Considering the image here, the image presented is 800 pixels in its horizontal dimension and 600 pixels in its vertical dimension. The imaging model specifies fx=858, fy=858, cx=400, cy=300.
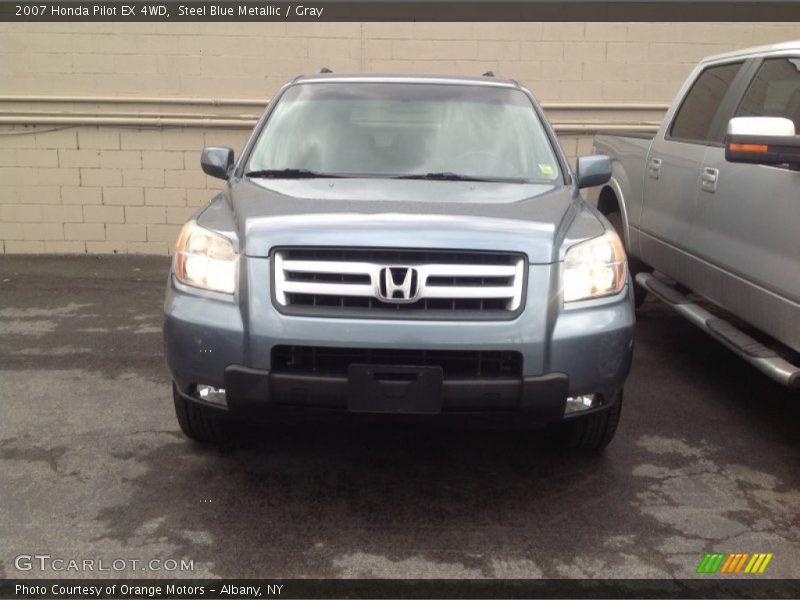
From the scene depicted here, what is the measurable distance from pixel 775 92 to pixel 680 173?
793 mm

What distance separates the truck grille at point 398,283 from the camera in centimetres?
329

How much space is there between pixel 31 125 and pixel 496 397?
25.1 feet

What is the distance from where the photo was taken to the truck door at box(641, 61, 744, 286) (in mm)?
5156

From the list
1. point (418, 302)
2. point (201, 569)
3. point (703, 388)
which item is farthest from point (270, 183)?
point (703, 388)

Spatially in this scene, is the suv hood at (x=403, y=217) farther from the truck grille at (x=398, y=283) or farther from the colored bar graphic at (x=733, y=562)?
the colored bar graphic at (x=733, y=562)

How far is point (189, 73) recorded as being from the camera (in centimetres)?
912

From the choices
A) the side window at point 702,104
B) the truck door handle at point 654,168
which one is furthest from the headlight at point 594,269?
the truck door handle at point 654,168

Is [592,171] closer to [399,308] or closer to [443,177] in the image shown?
[443,177]

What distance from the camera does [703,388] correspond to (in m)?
5.26

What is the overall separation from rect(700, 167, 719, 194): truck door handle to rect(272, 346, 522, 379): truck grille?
2.13 metres

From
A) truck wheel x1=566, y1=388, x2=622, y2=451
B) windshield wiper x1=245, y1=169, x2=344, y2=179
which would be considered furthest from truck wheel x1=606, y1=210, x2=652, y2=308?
windshield wiper x1=245, y1=169, x2=344, y2=179

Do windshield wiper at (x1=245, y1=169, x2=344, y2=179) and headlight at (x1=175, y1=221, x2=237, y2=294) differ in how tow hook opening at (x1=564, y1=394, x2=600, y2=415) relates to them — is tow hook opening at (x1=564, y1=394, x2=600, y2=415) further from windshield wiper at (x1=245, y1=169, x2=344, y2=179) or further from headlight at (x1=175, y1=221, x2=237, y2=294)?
windshield wiper at (x1=245, y1=169, x2=344, y2=179)

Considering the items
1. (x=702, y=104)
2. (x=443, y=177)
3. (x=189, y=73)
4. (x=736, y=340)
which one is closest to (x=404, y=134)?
(x=443, y=177)

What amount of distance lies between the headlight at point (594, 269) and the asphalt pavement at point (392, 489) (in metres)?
0.65
